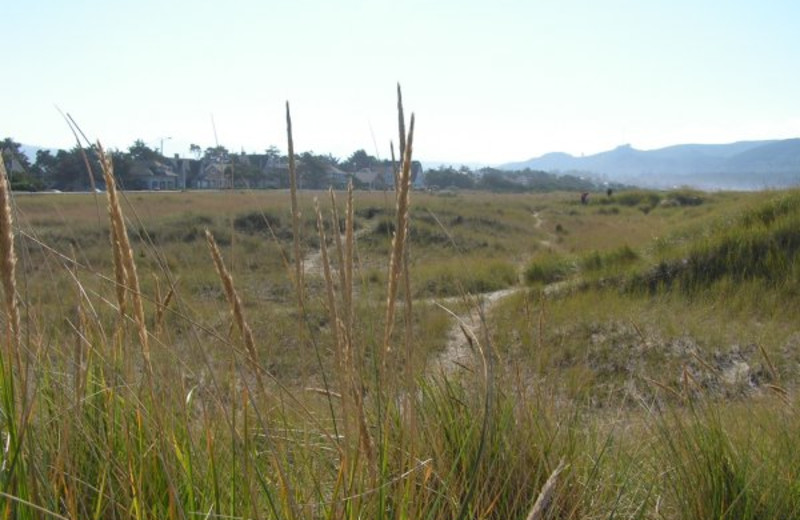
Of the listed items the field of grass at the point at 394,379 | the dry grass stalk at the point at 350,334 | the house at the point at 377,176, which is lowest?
the field of grass at the point at 394,379

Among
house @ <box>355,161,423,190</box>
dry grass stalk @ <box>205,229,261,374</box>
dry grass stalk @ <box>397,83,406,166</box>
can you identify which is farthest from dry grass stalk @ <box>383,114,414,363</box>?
house @ <box>355,161,423,190</box>

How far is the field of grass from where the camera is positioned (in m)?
1.17

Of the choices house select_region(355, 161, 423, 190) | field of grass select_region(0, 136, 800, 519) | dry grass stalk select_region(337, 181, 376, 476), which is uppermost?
house select_region(355, 161, 423, 190)

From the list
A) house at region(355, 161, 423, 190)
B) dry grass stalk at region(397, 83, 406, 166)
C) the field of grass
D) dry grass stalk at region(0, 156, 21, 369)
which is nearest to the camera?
dry grass stalk at region(0, 156, 21, 369)

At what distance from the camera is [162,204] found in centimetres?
2939

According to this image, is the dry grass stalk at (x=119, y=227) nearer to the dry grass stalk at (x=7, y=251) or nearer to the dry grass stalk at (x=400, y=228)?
the dry grass stalk at (x=7, y=251)

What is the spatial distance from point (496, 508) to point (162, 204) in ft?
97.4

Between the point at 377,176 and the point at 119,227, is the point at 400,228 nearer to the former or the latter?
the point at 119,227

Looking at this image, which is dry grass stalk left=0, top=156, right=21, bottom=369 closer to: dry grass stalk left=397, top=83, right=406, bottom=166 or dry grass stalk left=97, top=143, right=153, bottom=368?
dry grass stalk left=97, top=143, right=153, bottom=368

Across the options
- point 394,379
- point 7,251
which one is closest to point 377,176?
point 394,379

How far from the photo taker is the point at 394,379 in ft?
4.53

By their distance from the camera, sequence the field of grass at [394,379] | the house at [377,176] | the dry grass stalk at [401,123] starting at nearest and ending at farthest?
the dry grass stalk at [401,123]
the field of grass at [394,379]
the house at [377,176]

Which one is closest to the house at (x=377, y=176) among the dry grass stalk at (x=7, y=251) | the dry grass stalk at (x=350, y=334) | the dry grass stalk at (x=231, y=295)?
the dry grass stalk at (x=350, y=334)

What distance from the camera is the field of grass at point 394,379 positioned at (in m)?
1.17
